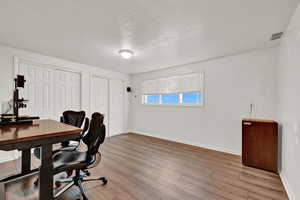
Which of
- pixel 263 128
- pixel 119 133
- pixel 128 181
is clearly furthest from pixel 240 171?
pixel 119 133

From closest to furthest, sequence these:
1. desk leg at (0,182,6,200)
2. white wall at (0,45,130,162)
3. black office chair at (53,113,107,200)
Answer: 1. desk leg at (0,182,6,200)
2. black office chair at (53,113,107,200)
3. white wall at (0,45,130,162)

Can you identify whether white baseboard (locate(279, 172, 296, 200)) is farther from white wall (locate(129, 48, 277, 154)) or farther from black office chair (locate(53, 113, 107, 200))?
black office chair (locate(53, 113, 107, 200))

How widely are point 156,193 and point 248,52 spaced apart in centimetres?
332

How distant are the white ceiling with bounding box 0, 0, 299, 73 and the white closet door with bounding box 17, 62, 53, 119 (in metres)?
0.50

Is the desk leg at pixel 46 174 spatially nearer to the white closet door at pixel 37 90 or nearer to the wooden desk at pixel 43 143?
the wooden desk at pixel 43 143

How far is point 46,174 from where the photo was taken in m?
1.26

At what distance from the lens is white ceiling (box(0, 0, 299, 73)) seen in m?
1.57

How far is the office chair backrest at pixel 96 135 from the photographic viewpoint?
159 centimetres

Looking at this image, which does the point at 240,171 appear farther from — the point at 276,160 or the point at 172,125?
the point at 172,125

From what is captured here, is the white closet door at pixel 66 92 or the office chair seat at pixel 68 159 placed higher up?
the white closet door at pixel 66 92

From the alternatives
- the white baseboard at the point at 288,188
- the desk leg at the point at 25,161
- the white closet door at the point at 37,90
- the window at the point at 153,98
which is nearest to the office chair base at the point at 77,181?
the desk leg at the point at 25,161

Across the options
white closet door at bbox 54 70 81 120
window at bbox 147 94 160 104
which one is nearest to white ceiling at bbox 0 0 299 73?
white closet door at bbox 54 70 81 120

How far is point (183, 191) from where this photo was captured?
184 cm

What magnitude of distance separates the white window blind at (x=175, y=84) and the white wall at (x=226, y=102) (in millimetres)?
166
